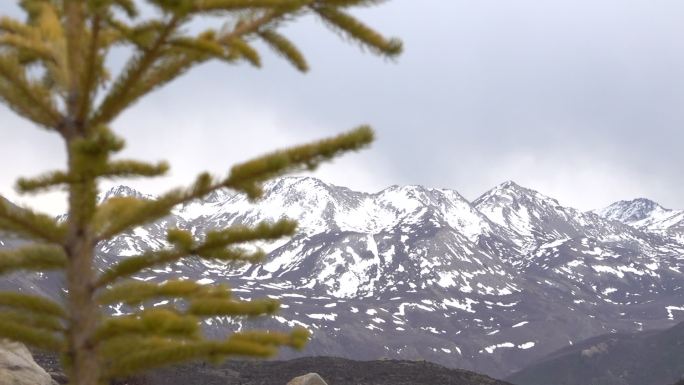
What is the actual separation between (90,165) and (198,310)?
129 cm

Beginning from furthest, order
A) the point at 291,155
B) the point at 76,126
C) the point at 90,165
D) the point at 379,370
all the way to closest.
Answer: the point at 379,370
the point at 76,126
the point at 291,155
the point at 90,165

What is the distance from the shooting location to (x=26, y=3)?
492 cm

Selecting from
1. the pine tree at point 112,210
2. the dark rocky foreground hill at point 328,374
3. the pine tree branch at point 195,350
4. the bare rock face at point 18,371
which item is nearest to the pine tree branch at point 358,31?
the pine tree at point 112,210

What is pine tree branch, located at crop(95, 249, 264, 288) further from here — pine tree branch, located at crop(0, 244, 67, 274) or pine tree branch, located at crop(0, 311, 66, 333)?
pine tree branch, located at crop(0, 311, 66, 333)

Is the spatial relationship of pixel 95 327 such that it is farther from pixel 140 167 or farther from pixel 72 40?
pixel 72 40

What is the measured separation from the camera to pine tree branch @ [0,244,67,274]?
4.58 metres

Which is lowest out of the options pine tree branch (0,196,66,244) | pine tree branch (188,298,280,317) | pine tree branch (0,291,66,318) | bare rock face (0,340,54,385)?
pine tree branch (188,298,280,317)

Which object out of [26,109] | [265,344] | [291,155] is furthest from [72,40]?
[265,344]

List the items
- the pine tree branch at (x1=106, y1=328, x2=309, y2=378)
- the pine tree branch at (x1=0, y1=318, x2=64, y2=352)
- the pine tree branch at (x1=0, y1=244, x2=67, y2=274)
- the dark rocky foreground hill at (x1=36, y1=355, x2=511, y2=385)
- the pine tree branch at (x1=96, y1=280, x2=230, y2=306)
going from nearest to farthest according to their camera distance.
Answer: the pine tree branch at (x1=106, y1=328, x2=309, y2=378), the pine tree branch at (x1=0, y1=244, x2=67, y2=274), the pine tree branch at (x1=0, y1=318, x2=64, y2=352), the pine tree branch at (x1=96, y1=280, x2=230, y2=306), the dark rocky foreground hill at (x1=36, y1=355, x2=511, y2=385)

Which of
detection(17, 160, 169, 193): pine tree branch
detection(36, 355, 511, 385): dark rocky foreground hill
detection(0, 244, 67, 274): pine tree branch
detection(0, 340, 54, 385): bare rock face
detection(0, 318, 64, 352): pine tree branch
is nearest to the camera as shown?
detection(17, 160, 169, 193): pine tree branch

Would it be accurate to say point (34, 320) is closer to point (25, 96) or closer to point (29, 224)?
point (29, 224)

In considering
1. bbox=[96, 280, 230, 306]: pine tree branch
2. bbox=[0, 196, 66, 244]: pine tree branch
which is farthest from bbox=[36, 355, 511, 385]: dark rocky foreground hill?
bbox=[0, 196, 66, 244]: pine tree branch

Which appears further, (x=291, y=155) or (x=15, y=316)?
(x=15, y=316)

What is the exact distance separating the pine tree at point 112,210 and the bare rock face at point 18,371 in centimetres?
1652
